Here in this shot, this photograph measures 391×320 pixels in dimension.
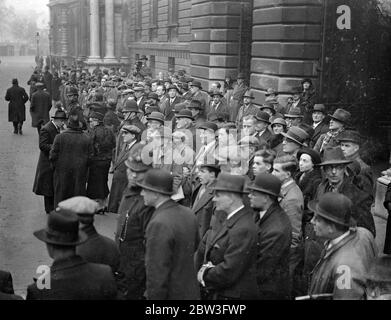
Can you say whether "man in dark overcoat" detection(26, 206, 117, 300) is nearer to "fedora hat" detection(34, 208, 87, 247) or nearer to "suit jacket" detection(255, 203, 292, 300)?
"fedora hat" detection(34, 208, 87, 247)

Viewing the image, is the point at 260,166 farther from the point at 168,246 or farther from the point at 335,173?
the point at 168,246

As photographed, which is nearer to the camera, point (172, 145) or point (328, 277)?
point (328, 277)

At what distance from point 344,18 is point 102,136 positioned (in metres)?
7.17

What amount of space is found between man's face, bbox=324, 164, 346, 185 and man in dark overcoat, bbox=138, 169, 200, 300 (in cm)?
187

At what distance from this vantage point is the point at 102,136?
356 inches

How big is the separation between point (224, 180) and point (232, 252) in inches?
23.2

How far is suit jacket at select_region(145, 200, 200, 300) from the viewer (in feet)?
13.1

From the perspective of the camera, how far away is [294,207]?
→ 508 centimetres

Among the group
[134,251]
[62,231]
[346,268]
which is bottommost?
[134,251]

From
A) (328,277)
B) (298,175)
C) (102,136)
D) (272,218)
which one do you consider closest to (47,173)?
(102,136)

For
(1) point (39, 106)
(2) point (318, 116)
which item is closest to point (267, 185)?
(2) point (318, 116)

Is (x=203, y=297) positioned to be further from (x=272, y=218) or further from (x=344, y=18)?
(x=344, y=18)

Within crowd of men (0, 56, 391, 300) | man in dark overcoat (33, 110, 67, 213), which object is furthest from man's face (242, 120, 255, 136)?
man in dark overcoat (33, 110, 67, 213)

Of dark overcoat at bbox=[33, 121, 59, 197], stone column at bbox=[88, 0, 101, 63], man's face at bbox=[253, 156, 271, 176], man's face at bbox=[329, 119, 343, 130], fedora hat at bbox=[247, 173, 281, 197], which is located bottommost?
dark overcoat at bbox=[33, 121, 59, 197]
